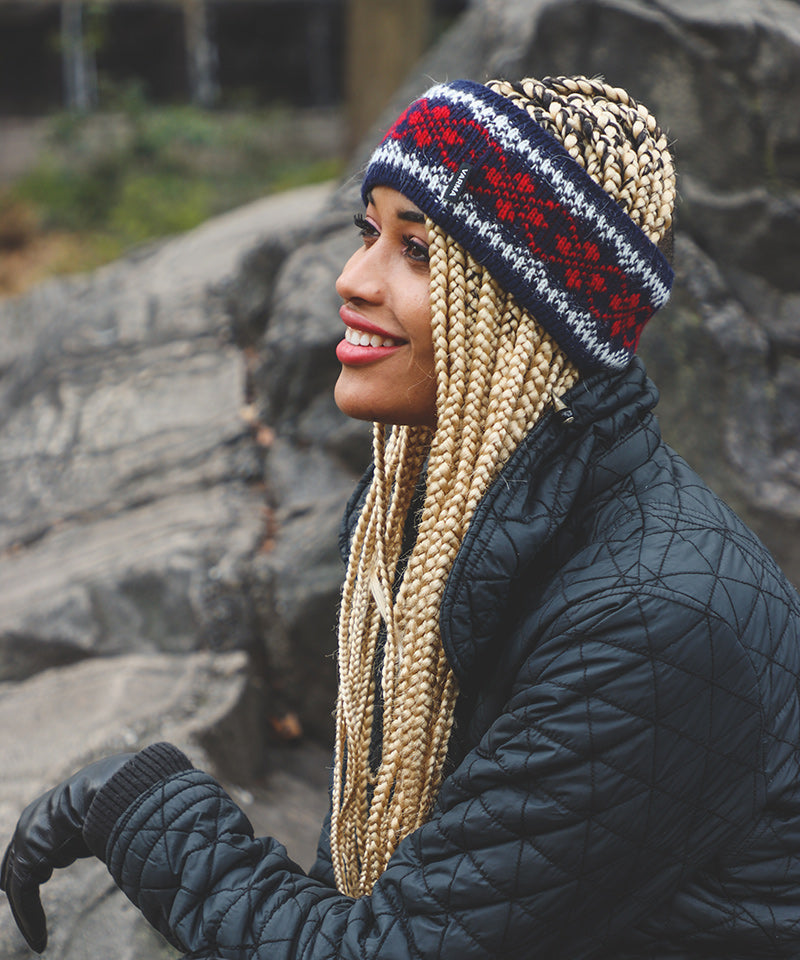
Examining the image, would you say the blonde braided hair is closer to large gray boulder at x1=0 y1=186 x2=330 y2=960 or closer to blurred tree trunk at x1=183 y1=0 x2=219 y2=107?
large gray boulder at x1=0 y1=186 x2=330 y2=960

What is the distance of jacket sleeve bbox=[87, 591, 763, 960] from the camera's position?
1488mm

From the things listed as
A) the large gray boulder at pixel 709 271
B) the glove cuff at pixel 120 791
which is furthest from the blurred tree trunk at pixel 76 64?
the glove cuff at pixel 120 791

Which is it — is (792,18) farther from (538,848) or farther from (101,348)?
(538,848)

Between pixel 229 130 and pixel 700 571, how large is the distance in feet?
38.8

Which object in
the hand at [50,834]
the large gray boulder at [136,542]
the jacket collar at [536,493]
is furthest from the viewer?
the large gray boulder at [136,542]

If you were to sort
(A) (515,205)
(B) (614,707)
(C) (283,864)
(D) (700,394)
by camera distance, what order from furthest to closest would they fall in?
(D) (700,394) → (C) (283,864) → (A) (515,205) → (B) (614,707)

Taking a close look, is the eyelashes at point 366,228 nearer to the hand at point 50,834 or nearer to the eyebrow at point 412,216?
the eyebrow at point 412,216

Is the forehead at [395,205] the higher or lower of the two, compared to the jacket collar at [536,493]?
higher

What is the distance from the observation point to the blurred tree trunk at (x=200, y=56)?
13.9 m

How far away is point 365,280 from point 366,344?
12cm

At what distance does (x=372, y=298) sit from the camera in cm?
182

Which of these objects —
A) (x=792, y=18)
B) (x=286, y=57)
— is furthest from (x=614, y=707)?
(x=286, y=57)

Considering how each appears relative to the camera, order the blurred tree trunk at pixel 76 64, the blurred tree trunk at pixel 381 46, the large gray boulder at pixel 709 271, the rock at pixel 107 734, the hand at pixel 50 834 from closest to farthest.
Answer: the hand at pixel 50 834 < the rock at pixel 107 734 < the large gray boulder at pixel 709 271 < the blurred tree trunk at pixel 381 46 < the blurred tree trunk at pixel 76 64

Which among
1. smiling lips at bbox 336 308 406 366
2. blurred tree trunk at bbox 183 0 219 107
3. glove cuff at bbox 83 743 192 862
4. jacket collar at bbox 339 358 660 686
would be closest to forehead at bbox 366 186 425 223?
smiling lips at bbox 336 308 406 366
